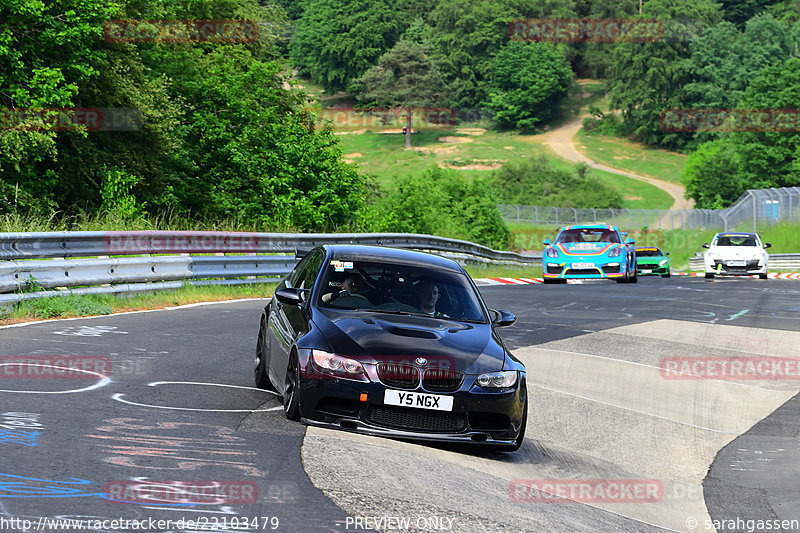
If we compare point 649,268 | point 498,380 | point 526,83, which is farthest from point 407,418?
point 526,83

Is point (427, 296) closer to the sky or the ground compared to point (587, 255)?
closer to the sky

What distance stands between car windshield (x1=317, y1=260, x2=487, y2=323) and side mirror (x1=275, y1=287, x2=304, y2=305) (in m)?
0.17

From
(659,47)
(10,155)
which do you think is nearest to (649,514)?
(10,155)

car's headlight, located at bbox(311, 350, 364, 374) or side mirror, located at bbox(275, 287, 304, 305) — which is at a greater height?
side mirror, located at bbox(275, 287, 304, 305)

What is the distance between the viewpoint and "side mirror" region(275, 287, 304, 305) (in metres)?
8.44

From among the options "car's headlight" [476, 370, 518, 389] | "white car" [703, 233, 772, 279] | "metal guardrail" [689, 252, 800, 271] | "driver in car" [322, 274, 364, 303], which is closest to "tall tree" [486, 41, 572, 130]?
"metal guardrail" [689, 252, 800, 271]

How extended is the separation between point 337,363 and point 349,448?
2.75 ft

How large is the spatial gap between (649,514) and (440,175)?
160 ft

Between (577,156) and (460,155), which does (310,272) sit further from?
(577,156)

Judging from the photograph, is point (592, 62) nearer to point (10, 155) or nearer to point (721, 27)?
point (721, 27)

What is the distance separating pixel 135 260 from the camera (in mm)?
16656

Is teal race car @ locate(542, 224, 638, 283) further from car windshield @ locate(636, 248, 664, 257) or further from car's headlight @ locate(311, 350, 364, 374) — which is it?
car's headlight @ locate(311, 350, 364, 374)

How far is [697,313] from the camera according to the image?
1884 centimetres

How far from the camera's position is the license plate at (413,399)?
284 inches
